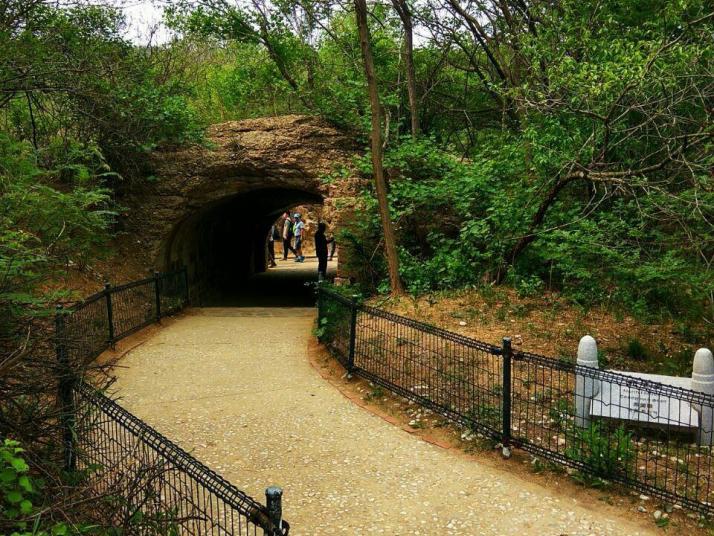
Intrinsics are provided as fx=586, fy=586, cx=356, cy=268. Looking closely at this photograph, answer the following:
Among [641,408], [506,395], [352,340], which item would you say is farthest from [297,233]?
[641,408]

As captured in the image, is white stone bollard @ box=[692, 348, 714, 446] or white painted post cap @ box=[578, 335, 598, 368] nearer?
white stone bollard @ box=[692, 348, 714, 446]

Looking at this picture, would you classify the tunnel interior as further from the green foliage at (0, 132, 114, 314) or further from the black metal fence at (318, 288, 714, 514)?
the black metal fence at (318, 288, 714, 514)

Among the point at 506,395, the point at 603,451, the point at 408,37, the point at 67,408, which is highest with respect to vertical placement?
the point at 408,37

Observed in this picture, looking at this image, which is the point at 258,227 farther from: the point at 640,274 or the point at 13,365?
the point at 13,365

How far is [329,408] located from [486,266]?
5.80 m

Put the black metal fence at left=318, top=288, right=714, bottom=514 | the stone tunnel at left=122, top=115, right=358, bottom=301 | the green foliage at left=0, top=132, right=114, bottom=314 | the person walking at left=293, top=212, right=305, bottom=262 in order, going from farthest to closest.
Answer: the person walking at left=293, top=212, right=305, bottom=262
the stone tunnel at left=122, top=115, right=358, bottom=301
the green foliage at left=0, top=132, right=114, bottom=314
the black metal fence at left=318, top=288, right=714, bottom=514

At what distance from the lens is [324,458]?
564 centimetres

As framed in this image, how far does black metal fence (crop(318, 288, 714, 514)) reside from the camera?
495 cm

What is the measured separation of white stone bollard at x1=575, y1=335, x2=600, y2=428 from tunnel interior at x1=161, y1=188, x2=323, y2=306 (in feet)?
36.8

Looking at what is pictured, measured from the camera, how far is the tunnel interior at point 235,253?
637 inches

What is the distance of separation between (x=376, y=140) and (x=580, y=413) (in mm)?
6451

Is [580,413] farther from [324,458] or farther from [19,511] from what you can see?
[19,511]

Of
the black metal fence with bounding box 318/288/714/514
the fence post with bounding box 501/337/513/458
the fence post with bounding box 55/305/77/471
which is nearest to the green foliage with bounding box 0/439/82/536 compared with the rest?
the fence post with bounding box 55/305/77/471

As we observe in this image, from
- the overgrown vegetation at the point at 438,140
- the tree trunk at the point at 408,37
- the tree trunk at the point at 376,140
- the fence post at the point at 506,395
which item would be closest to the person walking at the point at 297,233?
Answer: the overgrown vegetation at the point at 438,140
